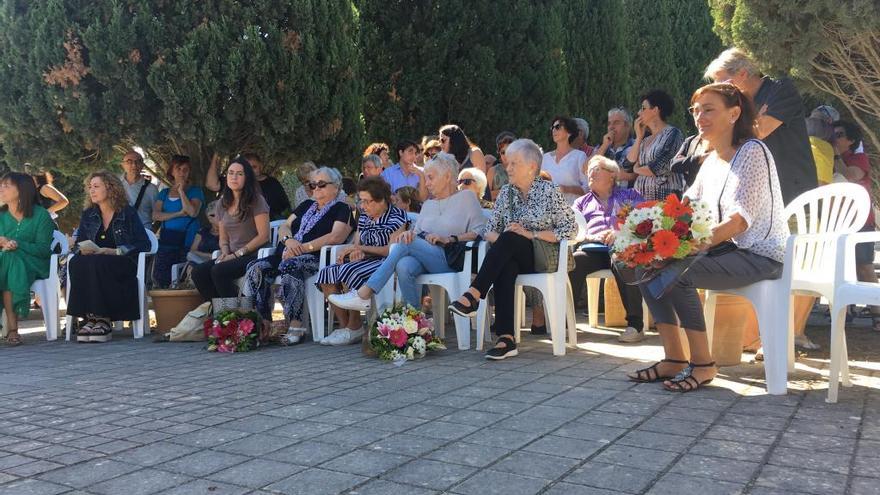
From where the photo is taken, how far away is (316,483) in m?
2.74

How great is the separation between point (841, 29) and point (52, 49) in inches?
289

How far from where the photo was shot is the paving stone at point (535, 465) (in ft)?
9.21

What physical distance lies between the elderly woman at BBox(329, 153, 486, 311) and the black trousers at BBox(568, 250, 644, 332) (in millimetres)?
845

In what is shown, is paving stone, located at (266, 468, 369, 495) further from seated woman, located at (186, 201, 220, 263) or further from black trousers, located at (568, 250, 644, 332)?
seated woman, located at (186, 201, 220, 263)

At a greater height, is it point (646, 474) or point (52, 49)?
point (52, 49)

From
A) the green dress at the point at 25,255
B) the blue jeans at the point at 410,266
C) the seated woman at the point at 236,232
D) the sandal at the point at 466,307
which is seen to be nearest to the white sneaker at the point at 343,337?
the blue jeans at the point at 410,266

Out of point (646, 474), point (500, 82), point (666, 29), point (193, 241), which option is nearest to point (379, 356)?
point (646, 474)

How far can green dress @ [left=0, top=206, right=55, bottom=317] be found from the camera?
23.5 ft

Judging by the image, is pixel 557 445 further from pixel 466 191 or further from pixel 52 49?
pixel 52 49

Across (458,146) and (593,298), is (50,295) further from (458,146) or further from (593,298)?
(593,298)

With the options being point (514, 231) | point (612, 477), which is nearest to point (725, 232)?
point (514, 231)

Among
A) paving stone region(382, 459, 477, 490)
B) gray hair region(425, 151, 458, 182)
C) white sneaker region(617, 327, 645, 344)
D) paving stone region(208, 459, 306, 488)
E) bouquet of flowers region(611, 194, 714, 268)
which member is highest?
gray hair region(425, 151, 458, 182)

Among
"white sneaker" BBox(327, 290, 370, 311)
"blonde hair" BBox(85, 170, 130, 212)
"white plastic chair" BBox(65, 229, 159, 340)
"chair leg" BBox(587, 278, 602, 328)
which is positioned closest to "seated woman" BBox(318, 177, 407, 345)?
"white sneaker" BBox(327, 290, 370, 311)

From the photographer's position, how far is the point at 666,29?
17.2 m
